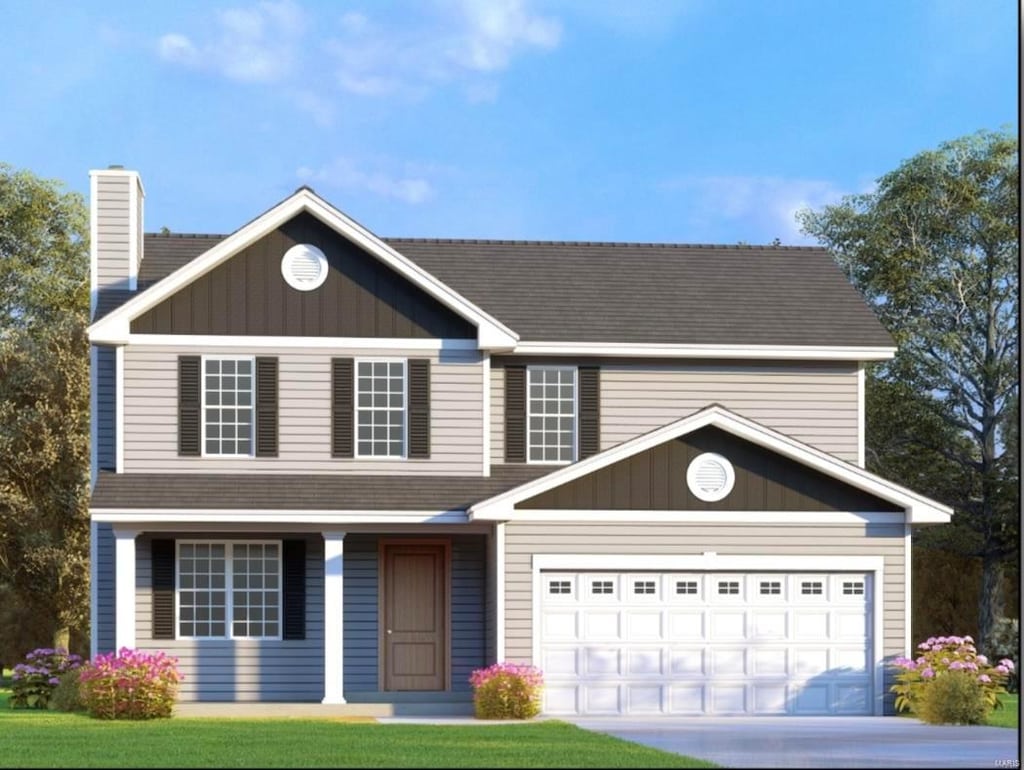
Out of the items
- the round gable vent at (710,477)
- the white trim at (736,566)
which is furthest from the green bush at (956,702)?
the round gable vent at (710,477)

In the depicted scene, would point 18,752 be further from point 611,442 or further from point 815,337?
point 815,337

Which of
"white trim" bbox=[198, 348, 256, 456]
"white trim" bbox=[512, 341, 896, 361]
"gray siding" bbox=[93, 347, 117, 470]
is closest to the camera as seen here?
"white trim" bbox=[198, 348, 256, 456]

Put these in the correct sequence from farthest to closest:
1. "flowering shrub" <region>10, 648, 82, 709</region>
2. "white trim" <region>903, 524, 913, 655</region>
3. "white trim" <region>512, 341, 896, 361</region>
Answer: "flowering shrub" <region>10, 648, 82, 709</region>
"white trim" <region>512, 341, 896, 361</region>
"white trim" <region>903, 524, 913, 655</region>

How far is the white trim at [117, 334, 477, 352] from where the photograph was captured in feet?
92.4

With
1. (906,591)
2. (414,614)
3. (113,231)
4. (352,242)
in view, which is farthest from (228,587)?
(906,591)

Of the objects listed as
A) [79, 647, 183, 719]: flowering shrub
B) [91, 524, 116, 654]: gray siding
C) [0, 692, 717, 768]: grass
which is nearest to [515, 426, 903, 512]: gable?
[0, 692, 717, 768]: grass

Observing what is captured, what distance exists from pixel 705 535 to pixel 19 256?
98.1 feet

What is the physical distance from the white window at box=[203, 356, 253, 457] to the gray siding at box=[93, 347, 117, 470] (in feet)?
5.76

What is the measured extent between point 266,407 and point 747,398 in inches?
316

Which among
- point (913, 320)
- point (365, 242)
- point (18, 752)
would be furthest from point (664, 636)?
point (913, 320)

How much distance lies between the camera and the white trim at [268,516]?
26.7m

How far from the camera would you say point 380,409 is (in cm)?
2861

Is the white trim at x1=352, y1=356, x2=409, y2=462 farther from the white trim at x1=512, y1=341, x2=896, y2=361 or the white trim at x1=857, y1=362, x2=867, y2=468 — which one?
the white trim at x1=857, y1=362, x2=867, y2=468

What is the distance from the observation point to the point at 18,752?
19.5 metres
